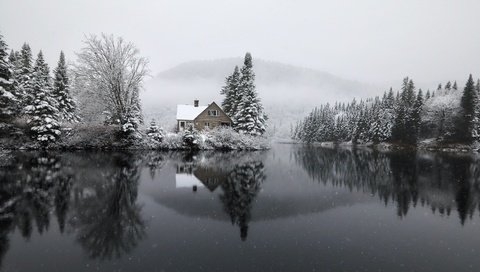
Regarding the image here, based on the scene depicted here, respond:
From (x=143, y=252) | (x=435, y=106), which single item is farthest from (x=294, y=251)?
Answer: (x=435, y=106)

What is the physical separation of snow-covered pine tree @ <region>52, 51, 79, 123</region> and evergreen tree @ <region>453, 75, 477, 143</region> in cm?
8185

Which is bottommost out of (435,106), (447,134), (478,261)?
(478,261)

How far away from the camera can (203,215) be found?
10.4 meters

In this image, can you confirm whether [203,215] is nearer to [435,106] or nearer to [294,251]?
[294,251]

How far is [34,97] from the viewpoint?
34.9 metres

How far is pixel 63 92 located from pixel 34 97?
13.0m

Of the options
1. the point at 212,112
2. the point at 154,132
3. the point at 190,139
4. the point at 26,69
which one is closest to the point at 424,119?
the point at 212,112

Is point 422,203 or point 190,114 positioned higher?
point 190,114

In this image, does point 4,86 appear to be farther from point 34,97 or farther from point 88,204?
point 88,204

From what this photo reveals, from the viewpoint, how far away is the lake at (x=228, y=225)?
6934 mm

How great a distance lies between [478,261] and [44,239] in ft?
38.5

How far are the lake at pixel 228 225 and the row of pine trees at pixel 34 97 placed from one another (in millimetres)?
14550

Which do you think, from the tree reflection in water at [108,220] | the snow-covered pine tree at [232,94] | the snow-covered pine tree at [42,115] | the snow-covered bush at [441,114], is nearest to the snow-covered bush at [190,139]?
the snow-covered pine tree at [42,115]

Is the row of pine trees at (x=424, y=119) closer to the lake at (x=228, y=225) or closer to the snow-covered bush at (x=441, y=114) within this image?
the snow-covered bush at (x=441, y=114)
